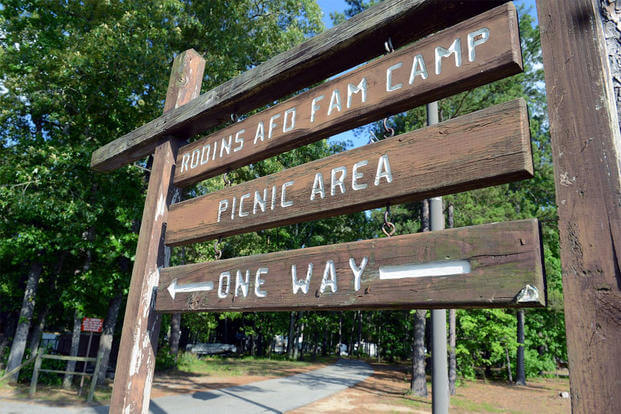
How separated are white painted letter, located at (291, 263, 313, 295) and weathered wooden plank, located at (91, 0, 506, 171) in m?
1.21

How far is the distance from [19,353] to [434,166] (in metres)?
15.9

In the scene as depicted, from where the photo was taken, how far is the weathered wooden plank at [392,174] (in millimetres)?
1589

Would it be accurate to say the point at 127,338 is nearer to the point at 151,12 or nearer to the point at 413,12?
the point at 413,12

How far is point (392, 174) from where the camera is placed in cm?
188

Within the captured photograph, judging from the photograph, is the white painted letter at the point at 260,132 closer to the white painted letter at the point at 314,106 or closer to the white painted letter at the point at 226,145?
the white painted letter at the point at 226,145

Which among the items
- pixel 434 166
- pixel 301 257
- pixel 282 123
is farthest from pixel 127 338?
pixel 434 166

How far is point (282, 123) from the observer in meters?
2.53

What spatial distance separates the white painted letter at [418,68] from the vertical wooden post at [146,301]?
2.01 metres

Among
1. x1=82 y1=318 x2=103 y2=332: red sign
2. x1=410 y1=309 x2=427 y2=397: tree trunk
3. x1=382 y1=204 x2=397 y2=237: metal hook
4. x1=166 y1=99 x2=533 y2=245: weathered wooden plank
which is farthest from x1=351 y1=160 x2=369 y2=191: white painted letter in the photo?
x1=410 y1=309 x2=427 y2=397: tree trunk

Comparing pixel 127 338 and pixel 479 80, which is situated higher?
pixel 479 80

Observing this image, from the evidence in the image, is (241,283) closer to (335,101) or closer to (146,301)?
(146,301)

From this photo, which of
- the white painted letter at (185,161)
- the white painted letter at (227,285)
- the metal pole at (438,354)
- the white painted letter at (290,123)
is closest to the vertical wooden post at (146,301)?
the white painted letter at (185,161)

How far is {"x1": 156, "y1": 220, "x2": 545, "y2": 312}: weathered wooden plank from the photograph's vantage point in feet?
4.74

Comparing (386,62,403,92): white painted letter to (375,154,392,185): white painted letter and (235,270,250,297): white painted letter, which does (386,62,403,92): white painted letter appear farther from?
(235,270,250,297): white painted letter
